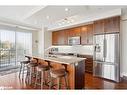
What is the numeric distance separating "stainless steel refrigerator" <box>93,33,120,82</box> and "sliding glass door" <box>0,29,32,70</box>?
442 cm

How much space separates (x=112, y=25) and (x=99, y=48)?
1002 millimetres

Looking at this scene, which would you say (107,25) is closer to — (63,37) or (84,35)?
(84,35)

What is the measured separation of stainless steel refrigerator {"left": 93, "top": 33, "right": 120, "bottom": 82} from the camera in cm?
437

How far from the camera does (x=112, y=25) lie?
4.54 metres

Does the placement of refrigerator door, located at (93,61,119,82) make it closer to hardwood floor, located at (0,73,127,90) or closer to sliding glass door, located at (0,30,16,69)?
hardwood floor, located at (0,73,127,90)

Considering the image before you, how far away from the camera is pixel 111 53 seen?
14.8ft

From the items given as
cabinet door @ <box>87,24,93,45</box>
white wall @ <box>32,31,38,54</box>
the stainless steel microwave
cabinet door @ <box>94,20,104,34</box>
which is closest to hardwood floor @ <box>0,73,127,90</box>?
cabinet door @ <box>94,20,104,34</box>

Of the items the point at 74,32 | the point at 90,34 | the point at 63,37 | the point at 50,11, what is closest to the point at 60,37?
the point at 63,37

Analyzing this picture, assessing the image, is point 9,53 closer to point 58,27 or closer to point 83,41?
point 58,27

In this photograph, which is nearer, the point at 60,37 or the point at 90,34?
the point at 90,34

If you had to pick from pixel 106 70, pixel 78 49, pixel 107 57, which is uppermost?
pixel 78 49

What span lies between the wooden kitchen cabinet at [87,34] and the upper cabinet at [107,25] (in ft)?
1.92

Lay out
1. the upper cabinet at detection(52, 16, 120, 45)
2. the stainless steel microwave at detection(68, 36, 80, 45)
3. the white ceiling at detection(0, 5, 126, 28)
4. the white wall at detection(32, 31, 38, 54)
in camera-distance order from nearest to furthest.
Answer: the white ceiling at detection(0, 5, 126, 28) < the upper cabinet at detection(52, 16, 120, 45) < the stainless steel microwave at detection(68, 36, 80, 45) < the white wall at detection(32, 31, 38, 54)

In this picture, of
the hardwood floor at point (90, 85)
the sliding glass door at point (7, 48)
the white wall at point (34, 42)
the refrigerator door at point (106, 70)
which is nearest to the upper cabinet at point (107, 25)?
the refrigerator door at point (106, 70)
